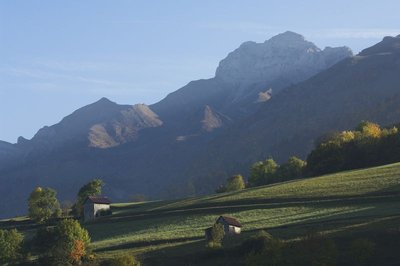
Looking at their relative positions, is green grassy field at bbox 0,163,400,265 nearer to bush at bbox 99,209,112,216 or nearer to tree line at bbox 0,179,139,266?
bush at bbox 99,209,112,216

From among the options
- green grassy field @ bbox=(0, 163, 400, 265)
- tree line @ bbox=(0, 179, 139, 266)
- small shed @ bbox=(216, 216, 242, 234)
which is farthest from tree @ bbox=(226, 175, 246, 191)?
tree line @ bbox=(0, 179, 139, 266)

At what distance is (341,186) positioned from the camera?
115 metres

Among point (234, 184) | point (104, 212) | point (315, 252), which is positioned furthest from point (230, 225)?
point (234, 184)

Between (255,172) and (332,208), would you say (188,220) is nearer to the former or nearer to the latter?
(332,208)

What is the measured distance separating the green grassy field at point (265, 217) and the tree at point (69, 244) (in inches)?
99.9

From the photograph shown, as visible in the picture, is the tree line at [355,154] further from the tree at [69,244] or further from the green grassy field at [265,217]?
the tree at [69,244]

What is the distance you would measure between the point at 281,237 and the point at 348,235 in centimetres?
779

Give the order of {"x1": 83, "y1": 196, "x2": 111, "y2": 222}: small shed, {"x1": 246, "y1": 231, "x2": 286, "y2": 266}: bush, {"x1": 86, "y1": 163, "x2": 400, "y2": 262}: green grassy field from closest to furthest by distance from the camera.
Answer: {"x1": 246, "y1": 231, "x2": 286, "y2": 266}: bush
{"x1": 86, "y1": 163, "x2": 400, "y2": 262}: green grassy field
{"x1": 83, "y1": 196, "x2": 111, "y2": 222}: small shed

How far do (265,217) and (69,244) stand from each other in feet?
91.1

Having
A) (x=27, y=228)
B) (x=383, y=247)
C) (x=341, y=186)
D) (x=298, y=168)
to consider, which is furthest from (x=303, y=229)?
(x=298, y=168)

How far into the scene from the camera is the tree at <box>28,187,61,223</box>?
444 ft

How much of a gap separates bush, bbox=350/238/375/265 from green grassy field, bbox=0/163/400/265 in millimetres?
7286

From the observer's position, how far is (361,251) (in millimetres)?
64250

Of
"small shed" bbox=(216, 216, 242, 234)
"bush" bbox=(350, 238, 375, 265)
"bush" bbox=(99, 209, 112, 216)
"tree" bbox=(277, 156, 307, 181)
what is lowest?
"bush" bbox=(350, 238, 375, 265)
